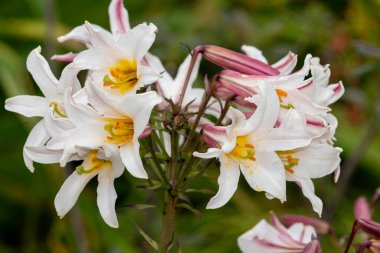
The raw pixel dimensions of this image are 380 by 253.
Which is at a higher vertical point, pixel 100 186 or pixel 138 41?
pixel 138 41

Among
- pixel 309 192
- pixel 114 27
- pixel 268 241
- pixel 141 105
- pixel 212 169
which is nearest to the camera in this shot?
pixel 141 105

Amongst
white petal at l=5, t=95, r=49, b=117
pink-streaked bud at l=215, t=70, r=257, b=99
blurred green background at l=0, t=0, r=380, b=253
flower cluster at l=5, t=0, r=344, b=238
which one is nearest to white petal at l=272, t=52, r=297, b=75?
flower cluster at l=5, t=0, r=344, b=238

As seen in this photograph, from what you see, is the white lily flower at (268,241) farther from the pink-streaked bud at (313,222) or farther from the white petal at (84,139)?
the white petal at (84,139)

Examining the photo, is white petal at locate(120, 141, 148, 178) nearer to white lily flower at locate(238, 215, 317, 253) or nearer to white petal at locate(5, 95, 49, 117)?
white petal at locate(5, 95, 49, 117)

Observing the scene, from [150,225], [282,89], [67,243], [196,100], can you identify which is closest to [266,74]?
[282,89]

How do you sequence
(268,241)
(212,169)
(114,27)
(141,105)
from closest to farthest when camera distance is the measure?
1. (141,105)
2. (114,27)
3. (268,241)
4. (212,169)

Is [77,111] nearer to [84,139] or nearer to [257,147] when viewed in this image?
[84,139]

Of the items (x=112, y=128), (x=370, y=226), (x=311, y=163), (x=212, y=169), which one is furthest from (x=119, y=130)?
(x=212, y=169)
